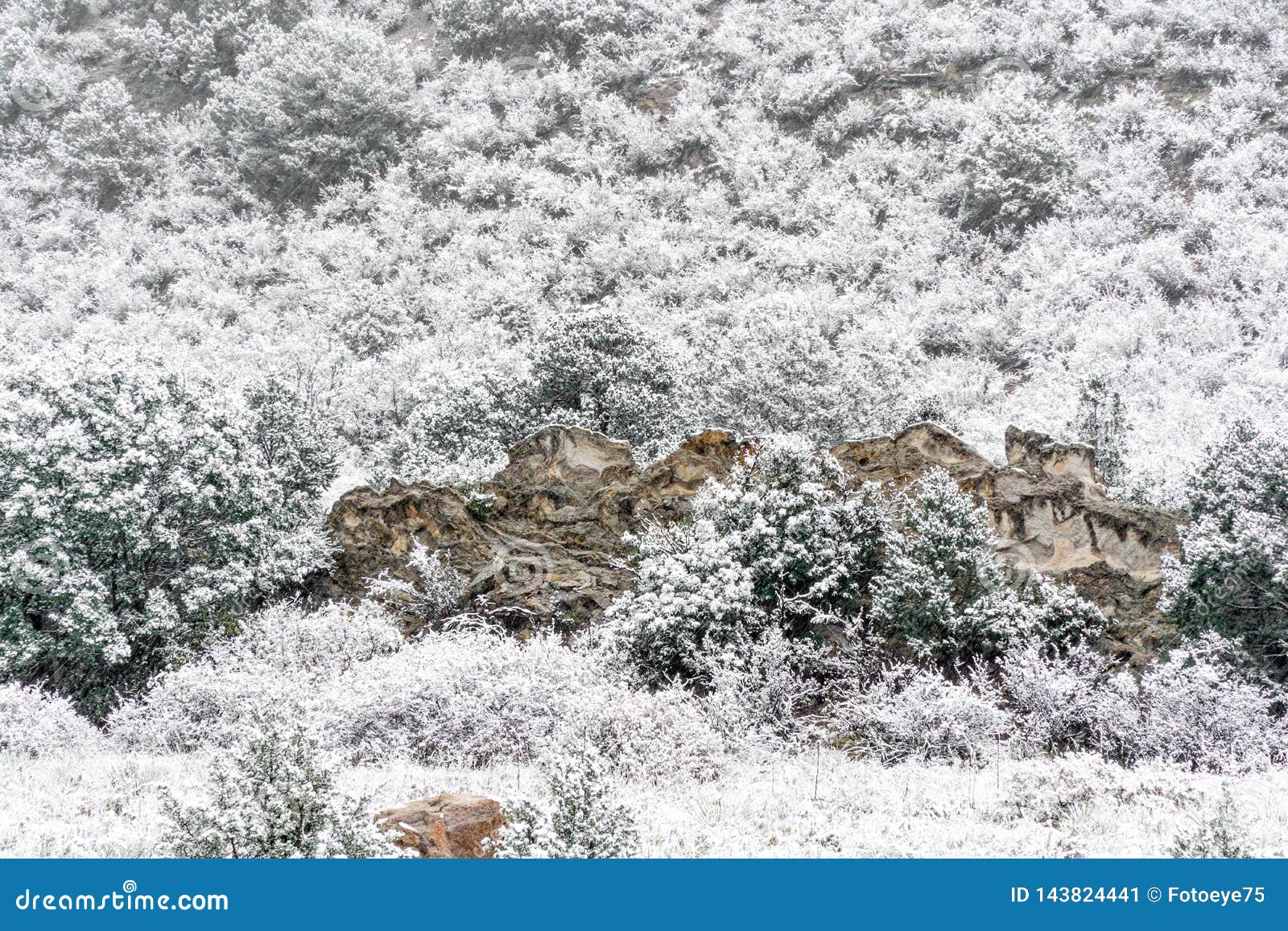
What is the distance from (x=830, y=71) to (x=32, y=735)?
3684 centimetres

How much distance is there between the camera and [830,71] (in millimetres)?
37531

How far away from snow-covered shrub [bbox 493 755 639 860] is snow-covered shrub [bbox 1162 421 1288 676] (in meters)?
8.05

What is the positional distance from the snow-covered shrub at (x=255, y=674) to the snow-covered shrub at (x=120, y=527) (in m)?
0.81

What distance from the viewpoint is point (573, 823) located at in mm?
5199

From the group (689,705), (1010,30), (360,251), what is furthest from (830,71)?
(689,705)

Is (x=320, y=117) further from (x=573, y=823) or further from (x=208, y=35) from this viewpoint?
(x=573, y=823)

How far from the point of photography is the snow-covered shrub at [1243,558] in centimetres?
997

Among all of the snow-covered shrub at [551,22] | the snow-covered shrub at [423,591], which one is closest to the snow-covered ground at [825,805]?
the snow-covered shrub at [423,591]

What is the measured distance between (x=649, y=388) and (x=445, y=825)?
598 inches

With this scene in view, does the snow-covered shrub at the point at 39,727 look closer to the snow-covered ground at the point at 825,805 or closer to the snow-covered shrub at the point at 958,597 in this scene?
the snow-covered ground at the point at 825,805

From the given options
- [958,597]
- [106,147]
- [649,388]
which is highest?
[106,147]

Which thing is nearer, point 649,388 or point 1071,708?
point 1071,708

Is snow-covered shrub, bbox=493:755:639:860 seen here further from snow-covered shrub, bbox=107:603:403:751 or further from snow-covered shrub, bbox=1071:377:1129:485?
snow-covered shrub, bbox=1071:377:1129:485

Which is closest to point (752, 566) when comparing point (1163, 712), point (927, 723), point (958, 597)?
point (958, 597)
